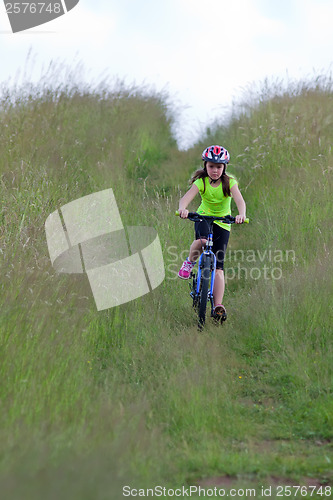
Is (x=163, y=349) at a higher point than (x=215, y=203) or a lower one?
lower

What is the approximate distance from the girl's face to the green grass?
1.33 meters

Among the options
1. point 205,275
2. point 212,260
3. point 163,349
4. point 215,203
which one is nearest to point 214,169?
point 215,203

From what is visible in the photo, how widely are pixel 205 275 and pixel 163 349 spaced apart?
1088 mm

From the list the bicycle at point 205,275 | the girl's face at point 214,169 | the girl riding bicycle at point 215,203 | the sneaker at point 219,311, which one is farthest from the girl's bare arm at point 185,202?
the sneaker at point 219,311

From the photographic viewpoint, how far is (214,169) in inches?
243

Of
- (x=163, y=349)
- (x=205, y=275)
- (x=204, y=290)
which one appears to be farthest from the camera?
(x=205, y=275)

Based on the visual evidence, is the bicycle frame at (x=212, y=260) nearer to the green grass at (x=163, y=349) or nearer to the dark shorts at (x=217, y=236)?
the dark shorts at (x=217, y=236)

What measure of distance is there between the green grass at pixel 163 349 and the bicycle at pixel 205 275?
0.57 ft

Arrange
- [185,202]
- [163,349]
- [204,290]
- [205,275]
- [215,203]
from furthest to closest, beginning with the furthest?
1. [215,203]
2. [185,202]
3. [205,275]
4. [204,290]
5. [163,349]

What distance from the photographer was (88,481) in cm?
255

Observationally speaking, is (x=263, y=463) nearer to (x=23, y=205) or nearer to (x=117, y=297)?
(x=117, y=297)

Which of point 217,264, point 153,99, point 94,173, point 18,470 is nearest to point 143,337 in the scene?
point 217,264

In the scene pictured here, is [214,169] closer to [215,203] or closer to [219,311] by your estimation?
[215,203]

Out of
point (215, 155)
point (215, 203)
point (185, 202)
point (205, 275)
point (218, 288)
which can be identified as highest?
point (215, 155)
